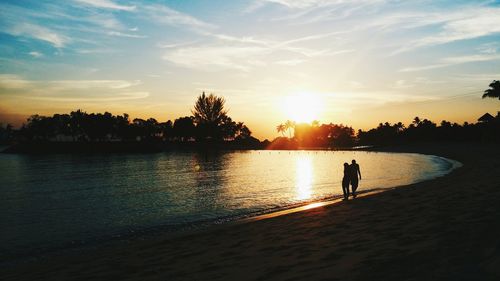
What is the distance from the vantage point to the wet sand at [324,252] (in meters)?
7.83

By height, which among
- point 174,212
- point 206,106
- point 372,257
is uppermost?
point 206,106

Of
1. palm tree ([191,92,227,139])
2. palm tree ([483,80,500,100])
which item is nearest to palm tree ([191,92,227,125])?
palm tree ([191,92,227,139])

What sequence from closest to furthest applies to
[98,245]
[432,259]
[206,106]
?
[432,259], [98,245], [206,106]

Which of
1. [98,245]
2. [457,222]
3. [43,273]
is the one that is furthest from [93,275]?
[457,222]

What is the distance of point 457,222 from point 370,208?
620 centimetres

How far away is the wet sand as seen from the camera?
7.83m

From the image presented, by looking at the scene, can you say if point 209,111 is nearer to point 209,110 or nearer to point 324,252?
point 209,110

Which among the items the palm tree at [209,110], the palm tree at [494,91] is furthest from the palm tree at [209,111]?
the palm tree at [494,91]

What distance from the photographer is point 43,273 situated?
1138cm

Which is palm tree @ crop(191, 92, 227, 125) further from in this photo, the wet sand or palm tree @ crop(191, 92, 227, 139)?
the wet sand

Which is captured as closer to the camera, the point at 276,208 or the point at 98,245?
the point at 98,245

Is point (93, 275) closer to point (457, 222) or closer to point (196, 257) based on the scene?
point (196, 257)

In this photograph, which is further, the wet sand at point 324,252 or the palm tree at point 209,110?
the palm tree at point 209,110

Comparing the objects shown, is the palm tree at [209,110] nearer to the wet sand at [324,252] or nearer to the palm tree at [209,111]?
the palm tree at [209,111]
